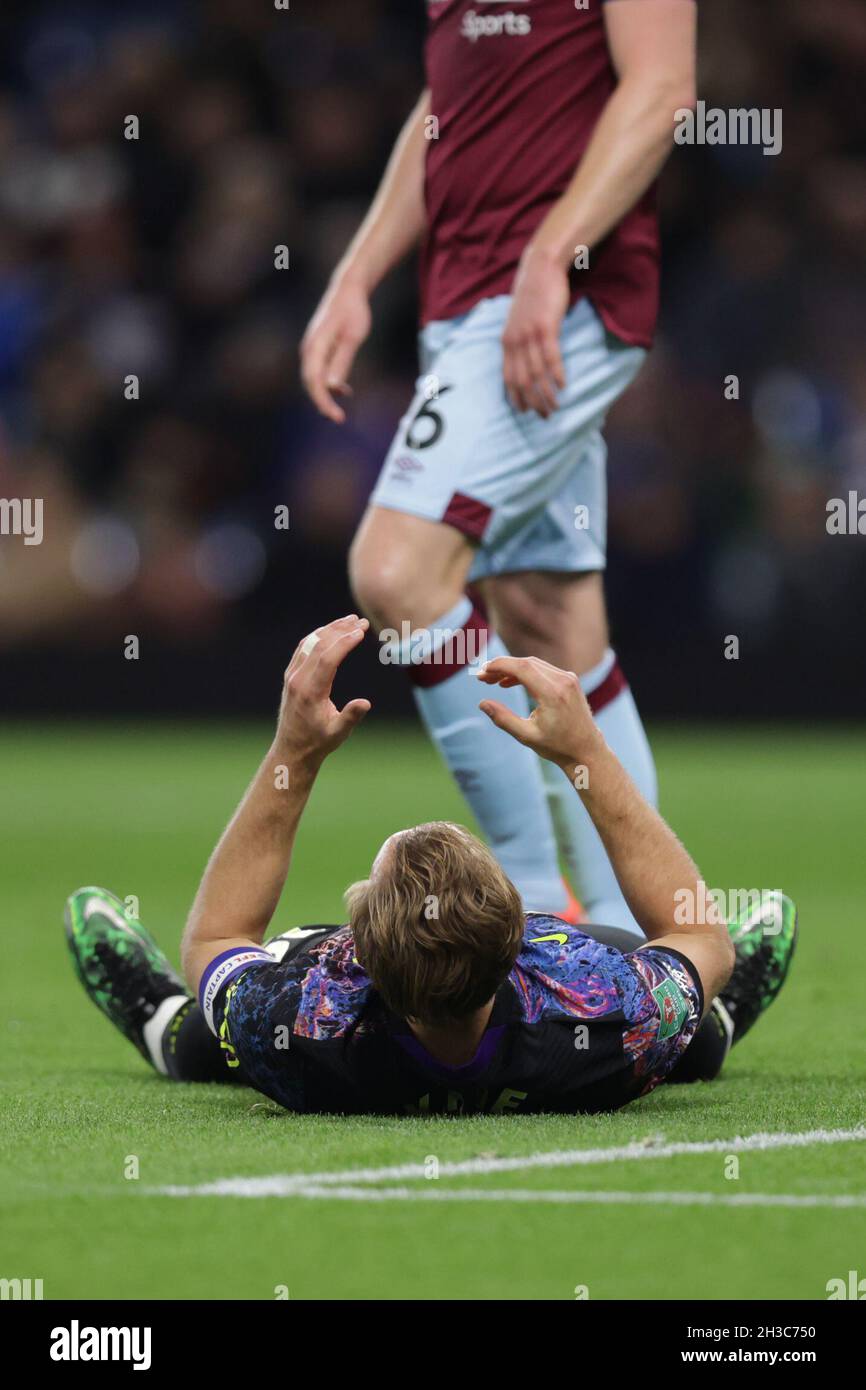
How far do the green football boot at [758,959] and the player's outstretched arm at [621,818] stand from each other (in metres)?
0.53

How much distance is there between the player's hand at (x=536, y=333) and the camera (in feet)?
14.1

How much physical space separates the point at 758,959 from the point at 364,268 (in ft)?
6.15

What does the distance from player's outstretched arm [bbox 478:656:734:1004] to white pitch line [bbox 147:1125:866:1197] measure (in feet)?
0.90

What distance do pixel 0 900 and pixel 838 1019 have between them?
2814mm

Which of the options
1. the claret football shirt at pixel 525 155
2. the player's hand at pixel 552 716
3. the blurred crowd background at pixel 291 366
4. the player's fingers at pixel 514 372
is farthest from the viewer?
the blurred crowd background at pixel 291 366

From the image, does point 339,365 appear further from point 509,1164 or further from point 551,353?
point 509,1164

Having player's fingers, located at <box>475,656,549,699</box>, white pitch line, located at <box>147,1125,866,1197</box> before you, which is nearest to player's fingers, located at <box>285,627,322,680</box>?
player's fingers, located at <box>475,656,549,699</box>

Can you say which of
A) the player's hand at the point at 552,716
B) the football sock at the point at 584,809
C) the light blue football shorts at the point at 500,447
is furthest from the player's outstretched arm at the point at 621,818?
the light blue football shorts at the point at 500,447

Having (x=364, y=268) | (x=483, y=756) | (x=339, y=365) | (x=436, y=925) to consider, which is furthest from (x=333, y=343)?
(x=436, y=925)

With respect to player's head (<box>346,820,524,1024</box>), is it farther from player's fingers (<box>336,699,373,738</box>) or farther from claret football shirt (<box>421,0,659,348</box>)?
claret football shirt (<box>421,0,659,348</box>)

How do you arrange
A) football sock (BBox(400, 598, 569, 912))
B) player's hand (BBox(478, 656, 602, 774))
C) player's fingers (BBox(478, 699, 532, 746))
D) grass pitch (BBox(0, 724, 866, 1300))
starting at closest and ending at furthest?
grass pitch (BBox(0, 724, 866, 1300)), player's fingers (BBox(478, 699, 532, 746)), player's hand (BBox(478, 656, 602, 774)), football sock (BBox(400, 598, 569, 912))

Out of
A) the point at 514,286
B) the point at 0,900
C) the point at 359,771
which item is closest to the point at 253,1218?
the point at 514,286

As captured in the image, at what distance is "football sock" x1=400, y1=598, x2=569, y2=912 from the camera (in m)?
4.22

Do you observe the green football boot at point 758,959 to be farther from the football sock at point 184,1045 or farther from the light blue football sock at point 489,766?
the football sock at point 184,1045
